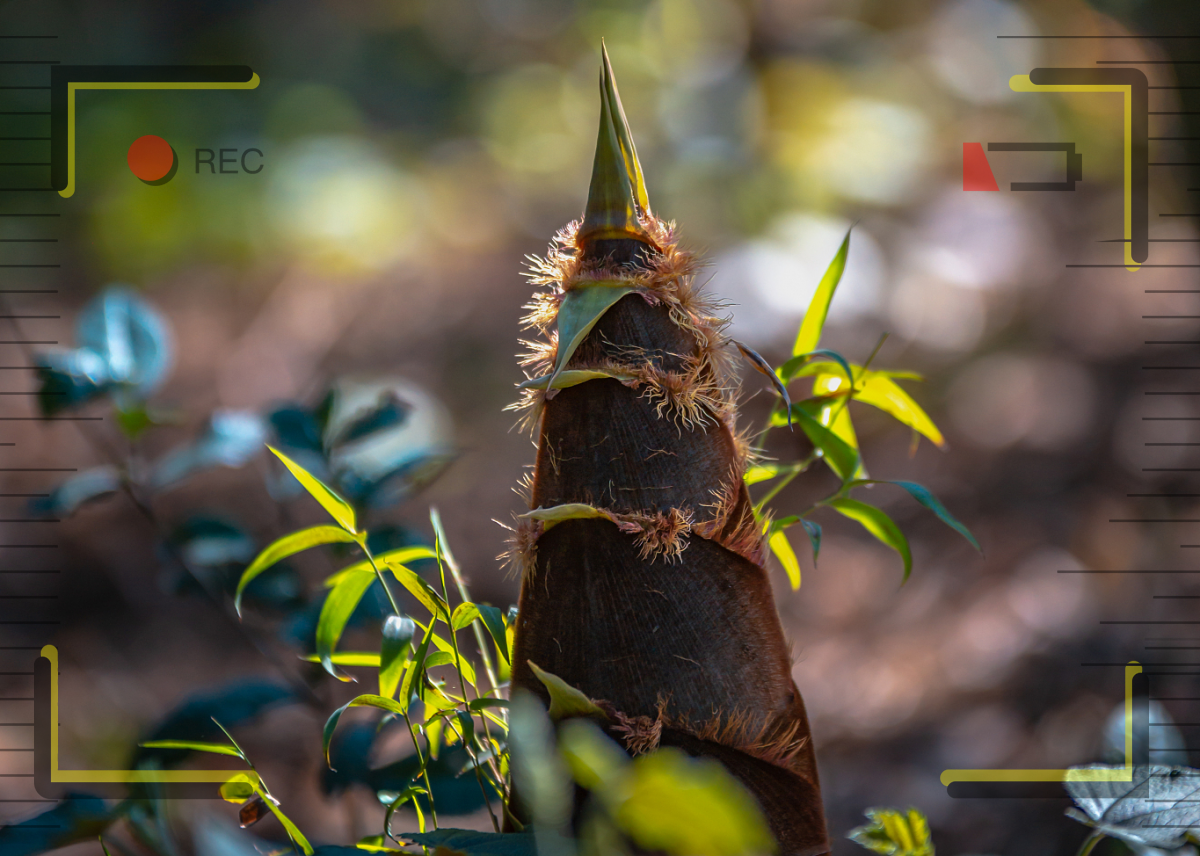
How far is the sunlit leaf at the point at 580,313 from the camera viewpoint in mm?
356

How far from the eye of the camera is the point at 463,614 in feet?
1.23

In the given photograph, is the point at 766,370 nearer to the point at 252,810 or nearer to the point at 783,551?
the point at 783,551

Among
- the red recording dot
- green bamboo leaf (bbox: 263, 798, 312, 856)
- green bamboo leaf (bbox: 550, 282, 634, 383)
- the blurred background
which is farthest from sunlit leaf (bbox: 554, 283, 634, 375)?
the blurred background

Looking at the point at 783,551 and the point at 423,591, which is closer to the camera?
the point at 423,591

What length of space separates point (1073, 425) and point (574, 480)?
184 centimetres

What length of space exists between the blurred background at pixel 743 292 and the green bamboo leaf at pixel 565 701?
101 centimetres

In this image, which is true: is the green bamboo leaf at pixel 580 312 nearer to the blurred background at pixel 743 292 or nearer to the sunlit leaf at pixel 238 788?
the sunlit leaf at pixel 238 788

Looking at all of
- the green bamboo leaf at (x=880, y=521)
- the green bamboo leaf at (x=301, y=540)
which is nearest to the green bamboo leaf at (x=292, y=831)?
the green bamboo leaf at (x=301, y=540)

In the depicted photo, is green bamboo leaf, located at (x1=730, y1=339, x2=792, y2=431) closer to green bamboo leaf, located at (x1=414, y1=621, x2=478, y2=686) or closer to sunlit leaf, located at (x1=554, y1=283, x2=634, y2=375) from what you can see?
sunlit leaf, located at (x1=554, y1=283, x2=634, y2=375)

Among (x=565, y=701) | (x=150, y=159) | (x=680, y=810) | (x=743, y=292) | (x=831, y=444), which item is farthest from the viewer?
(x=743, y=292)

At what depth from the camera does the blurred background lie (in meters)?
1.50

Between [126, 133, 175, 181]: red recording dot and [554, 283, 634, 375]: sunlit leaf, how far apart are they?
26.0 inches

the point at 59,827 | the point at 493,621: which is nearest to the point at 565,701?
the point at 493,621

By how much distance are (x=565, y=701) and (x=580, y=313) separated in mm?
183
